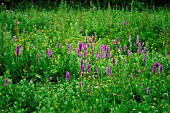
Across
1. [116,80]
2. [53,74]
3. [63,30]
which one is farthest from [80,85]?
[63,30]

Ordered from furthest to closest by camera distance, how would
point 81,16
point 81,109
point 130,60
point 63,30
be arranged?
point 81,16 < point 63,30 < point 130,60 < point 81,109

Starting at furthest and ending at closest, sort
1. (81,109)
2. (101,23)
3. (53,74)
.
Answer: (101,23)
(53,74)
(81,109)

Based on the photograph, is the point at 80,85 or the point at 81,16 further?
the point at 81,16

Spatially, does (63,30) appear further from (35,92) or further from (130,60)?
(35,92)

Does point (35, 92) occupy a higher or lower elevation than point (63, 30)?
lower

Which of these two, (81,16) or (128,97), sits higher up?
(81,16)

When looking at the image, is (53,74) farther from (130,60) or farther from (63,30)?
(63,30)

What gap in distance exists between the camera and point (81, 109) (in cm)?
350

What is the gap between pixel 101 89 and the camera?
13.2 feet

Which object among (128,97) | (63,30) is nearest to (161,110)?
(128,97)

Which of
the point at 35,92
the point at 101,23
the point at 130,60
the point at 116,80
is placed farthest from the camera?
the point at 101,23

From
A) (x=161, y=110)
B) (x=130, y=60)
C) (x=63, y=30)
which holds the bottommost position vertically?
(x=161, y=110)

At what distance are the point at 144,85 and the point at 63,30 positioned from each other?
327 cm

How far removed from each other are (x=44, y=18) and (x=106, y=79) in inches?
177
